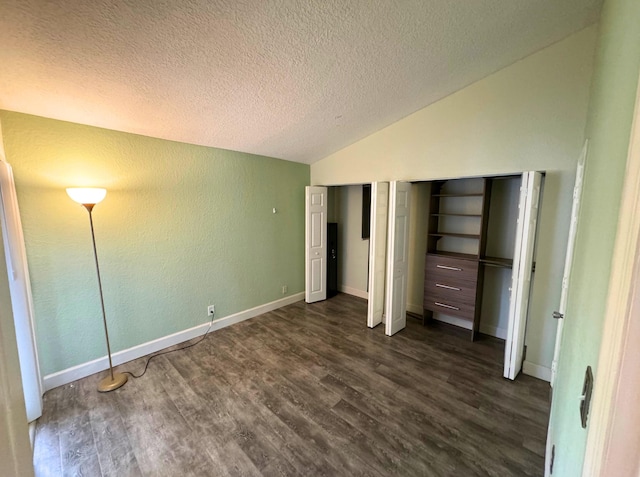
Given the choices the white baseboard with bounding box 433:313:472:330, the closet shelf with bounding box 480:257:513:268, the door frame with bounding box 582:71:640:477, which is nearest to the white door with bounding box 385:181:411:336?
the white baseboard with bounding box 433:313:472:330

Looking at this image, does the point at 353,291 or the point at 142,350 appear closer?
the point at 142,350

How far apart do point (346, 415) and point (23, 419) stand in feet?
6.62

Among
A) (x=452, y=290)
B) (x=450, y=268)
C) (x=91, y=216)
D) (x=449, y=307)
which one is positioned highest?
(x=91, y=216)

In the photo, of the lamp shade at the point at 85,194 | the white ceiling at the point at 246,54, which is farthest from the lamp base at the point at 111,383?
the white ceiling at the point at 246,54

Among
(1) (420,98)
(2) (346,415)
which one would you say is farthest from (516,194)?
(2) (346,415)

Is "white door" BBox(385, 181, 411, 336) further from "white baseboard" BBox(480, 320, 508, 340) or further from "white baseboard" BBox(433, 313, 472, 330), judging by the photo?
"white baseboard" BBox(480, 320, 508, 340)

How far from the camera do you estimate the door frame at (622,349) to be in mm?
388

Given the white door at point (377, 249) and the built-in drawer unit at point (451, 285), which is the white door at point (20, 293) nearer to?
the white door at point (377, 249)

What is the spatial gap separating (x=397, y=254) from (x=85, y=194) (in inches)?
124

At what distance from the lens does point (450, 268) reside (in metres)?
3.27

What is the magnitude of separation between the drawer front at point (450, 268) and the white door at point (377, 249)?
23.0 inches

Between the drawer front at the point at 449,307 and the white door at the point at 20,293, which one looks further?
the drawer front at the point at 449,307

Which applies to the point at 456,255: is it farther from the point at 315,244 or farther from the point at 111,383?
the point at 111,383

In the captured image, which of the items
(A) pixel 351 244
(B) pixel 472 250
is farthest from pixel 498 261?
(A) pixel 351 244
